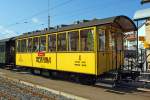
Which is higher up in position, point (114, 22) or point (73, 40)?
point (114, 22)

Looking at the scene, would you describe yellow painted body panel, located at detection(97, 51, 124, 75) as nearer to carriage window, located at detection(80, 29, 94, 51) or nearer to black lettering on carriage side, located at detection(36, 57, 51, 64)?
carriage window, located at detection(80, 29, 94, 51)

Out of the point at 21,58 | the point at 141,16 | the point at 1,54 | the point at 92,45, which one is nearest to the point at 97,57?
the point at 92,45

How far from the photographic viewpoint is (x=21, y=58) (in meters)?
23.0

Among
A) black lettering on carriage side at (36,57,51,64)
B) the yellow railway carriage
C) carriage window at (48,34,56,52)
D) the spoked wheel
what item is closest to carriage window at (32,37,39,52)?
the yellow railway carriage

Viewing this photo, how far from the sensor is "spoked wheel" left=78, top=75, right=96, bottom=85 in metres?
15.5

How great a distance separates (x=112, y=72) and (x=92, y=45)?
1589 mm

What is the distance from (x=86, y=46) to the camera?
1502 centimetres

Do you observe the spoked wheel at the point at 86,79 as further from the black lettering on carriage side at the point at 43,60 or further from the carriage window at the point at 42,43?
the carriage window at the point at 42,43

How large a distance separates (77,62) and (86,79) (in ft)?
3.26

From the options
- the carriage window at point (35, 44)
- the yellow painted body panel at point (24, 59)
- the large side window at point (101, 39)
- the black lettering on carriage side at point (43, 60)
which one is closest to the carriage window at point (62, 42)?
the black lettering on carriage side at point (43, 60)

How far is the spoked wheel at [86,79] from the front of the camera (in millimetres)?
15499

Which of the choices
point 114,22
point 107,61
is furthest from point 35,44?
point 114,22

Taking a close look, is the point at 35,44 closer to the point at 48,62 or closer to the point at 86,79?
the point at 48,62

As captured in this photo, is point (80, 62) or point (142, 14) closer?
point (142, 14)
